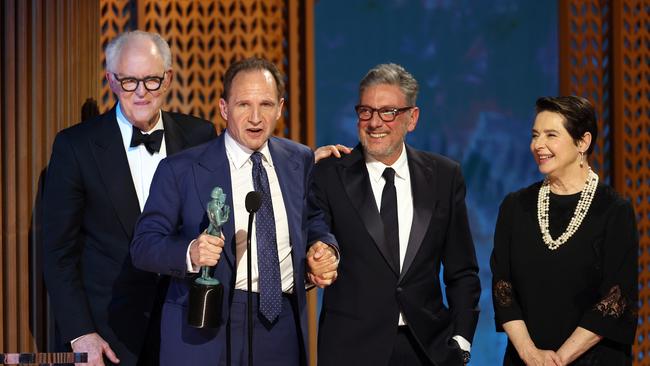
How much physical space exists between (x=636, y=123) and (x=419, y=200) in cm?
298

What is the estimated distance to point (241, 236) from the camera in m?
3.12

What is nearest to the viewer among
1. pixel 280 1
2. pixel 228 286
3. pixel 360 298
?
pixel 228 286

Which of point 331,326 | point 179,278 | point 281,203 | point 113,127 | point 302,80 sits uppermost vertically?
point 302,80

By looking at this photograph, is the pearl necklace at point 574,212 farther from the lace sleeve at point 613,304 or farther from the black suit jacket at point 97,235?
the black suit jacket at point 97,235

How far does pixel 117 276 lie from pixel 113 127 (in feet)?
1.82

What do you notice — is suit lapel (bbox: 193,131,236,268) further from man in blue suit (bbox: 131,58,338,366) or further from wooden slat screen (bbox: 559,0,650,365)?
wooden slat screen (bbox: 559,0,650,365)

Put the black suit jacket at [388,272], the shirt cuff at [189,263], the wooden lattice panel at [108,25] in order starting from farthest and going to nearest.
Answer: the wooden lattice panel at [108,25]
the black suit jacket at [388,272]
the shirt cuff at [189,263]

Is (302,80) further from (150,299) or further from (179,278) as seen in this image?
(179,278)

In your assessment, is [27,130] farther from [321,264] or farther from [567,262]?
[567,262]

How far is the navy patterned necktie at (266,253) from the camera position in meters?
3.07

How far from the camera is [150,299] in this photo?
3629 mm

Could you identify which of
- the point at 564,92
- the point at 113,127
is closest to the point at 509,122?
the point at 564,92

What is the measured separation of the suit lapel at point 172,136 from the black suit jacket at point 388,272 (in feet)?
1.81

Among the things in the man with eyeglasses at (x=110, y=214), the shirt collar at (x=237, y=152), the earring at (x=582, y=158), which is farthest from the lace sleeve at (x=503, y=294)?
the man with eyeglasses at (x=110, y=214)
